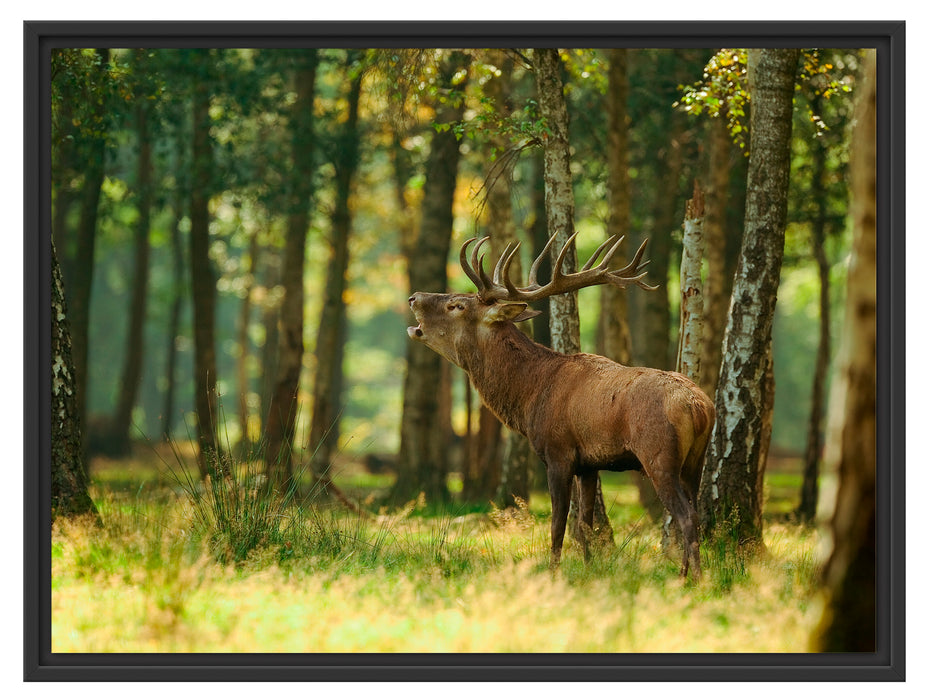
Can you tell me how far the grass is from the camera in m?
6.36

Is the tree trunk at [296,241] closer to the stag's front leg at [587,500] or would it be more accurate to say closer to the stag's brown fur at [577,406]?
the stag's brown fur at [577,406]

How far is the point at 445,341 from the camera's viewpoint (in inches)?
375

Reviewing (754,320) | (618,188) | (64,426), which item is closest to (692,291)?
(754,320)

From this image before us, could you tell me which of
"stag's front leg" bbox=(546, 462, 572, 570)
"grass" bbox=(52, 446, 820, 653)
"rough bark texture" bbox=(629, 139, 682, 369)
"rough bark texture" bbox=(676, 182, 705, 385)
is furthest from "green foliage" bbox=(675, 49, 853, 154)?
"rough bark texture" bbox=(629, 139, 682, 369)

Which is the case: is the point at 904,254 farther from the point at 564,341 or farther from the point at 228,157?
the point at 228,157

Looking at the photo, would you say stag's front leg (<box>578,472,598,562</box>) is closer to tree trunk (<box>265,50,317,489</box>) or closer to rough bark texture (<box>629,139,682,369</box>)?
rough bark texture (<box>629,139,682,369</box>)

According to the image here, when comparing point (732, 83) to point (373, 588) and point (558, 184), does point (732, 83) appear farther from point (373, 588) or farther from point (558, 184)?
point (373, 588)

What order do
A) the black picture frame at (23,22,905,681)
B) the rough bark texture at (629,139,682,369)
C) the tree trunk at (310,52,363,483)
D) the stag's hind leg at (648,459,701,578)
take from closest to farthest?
1. the black picture frame at (23,22,905,681)
2. the stag's hind leg at (648,459,701,578)
3. the rough bark texture at (629,139,682,369)
4. the tree trunk at (310,52,363,483)

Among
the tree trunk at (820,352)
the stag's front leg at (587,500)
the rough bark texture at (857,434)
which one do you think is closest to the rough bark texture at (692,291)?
the stag's front leg at (587,500)

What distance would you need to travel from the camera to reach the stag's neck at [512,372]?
29.5 ft

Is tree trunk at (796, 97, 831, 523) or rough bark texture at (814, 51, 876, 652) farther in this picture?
tree trunk at (796, 97, 831, 523)

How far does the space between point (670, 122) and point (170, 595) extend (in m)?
12.3

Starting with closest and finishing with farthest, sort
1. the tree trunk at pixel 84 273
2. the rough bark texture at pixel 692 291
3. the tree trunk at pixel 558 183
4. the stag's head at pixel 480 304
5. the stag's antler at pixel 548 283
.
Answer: the stag's antler at pixel 548 283, the stag's head at pixel 480 304, the rough bark texture at pixel 692 291, the tree trunk at pixel 558 183, the tree trunk at pixel 84 273

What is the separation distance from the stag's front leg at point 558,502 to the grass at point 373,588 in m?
0.14
